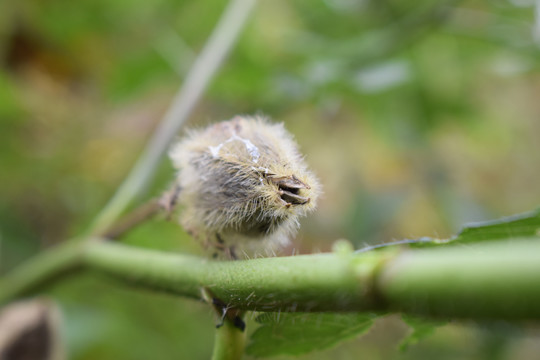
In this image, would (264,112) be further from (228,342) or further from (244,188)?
(228,342)

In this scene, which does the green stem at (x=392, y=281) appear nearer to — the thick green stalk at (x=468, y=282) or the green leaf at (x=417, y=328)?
the thick green stalk at (x=468, y=282)

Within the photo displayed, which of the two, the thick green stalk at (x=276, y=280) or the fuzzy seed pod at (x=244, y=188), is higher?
the fuzzy seed pod at (x=244, y=188)

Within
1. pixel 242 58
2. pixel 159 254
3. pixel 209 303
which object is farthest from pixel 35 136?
pixel 209 303

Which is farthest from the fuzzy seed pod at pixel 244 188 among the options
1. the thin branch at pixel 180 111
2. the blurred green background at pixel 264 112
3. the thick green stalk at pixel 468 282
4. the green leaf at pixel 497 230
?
the blurred green background at pixel 264 112

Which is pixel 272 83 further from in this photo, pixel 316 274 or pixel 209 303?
pixel 316 274

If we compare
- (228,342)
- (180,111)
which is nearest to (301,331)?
(228,342)

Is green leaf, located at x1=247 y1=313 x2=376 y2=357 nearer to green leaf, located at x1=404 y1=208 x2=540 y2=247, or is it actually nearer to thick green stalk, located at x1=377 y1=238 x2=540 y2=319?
green leaf, located at x1=404 y1=208 x2=540 y2=247
